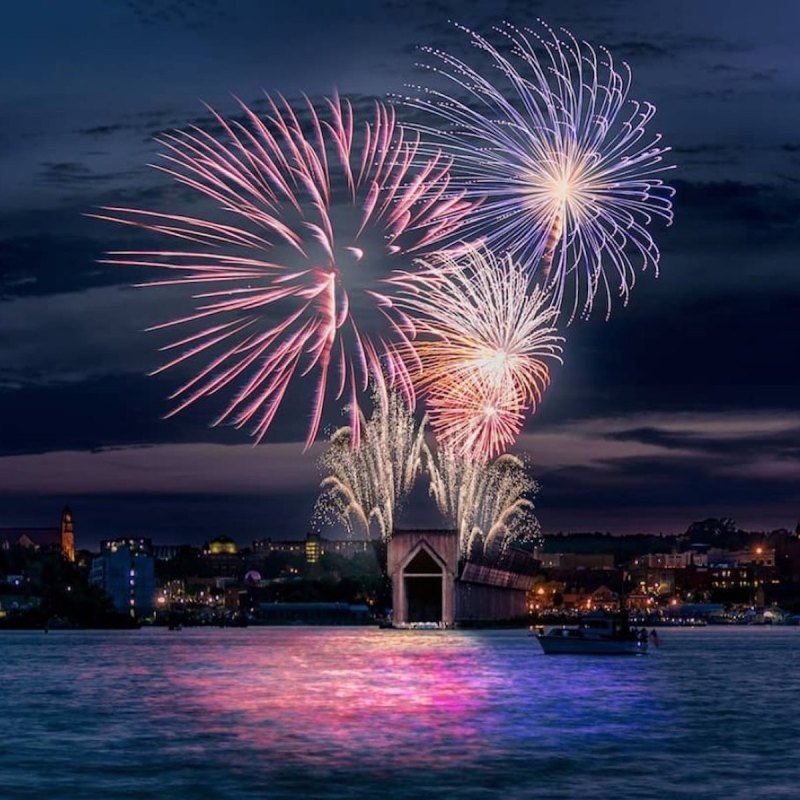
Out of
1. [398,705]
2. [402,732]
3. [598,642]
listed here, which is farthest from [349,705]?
[598,642]

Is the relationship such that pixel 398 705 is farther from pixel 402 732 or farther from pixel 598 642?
pixel 598 642

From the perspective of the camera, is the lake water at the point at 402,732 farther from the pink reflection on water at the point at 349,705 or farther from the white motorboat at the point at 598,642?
the white motorboat at the point at 598,642

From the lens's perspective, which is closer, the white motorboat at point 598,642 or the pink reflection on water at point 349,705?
the pink reflection on water at point 349,705

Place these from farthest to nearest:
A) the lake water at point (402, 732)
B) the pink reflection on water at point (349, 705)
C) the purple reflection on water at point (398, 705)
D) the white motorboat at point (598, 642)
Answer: the white motorboat at point (598, 642) → the purple reflection on water at point (398, 705) → the pink reflection on water at point (349, 705) → the lake water at point (402, 732)

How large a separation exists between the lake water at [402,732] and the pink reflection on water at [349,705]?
0.36ft

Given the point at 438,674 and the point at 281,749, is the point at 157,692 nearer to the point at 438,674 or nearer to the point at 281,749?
the point at 438,674

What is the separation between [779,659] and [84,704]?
73.8 meters

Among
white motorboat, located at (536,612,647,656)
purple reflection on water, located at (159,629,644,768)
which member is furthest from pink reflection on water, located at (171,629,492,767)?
white motorboat, located at (536,612,647,656)

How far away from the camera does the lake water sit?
157ft

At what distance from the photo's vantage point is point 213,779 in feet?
162

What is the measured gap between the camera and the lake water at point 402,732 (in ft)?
157

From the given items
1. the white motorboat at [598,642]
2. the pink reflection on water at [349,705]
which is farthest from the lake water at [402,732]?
the white motorboat at [598,642]

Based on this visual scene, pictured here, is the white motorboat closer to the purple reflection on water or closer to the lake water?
the purple reflection on water

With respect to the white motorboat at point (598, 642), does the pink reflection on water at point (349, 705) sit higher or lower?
lower
